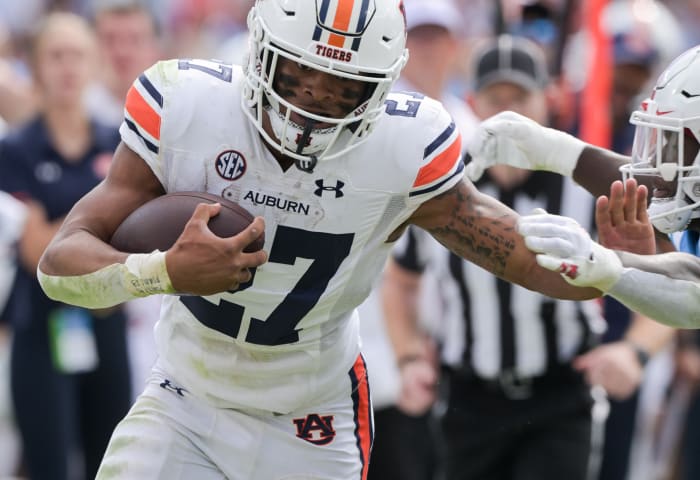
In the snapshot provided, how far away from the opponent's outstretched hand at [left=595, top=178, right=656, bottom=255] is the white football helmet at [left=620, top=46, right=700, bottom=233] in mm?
195

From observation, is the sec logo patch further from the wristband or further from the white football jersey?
the wristband

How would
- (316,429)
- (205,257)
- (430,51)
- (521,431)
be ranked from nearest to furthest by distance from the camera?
1. (205,257)
2. (316,429)
3. (521,431)
4. (430,51)

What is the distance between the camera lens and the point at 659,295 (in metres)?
3.26

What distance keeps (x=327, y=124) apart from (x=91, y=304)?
71cm

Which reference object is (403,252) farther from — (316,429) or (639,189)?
(639,189)

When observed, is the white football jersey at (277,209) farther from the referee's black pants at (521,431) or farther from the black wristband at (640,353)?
the black wristband at (640,353)

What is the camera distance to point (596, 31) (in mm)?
6230

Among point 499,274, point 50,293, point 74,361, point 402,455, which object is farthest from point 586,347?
point 50,293

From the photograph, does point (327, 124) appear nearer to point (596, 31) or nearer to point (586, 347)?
point (586, 347)

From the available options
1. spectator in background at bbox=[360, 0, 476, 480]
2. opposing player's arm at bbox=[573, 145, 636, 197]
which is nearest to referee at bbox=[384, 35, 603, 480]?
spectator in background at bbox=[360, 0, 476, 480]

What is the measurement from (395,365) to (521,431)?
0.74 metres

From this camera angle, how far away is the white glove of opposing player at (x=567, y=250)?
309 centimetres

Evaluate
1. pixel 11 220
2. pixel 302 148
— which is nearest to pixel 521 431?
pixel 302 148

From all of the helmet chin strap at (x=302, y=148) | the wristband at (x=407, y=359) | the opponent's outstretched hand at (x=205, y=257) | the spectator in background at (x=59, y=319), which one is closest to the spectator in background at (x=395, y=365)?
the wristband at (x=407, y=359)
